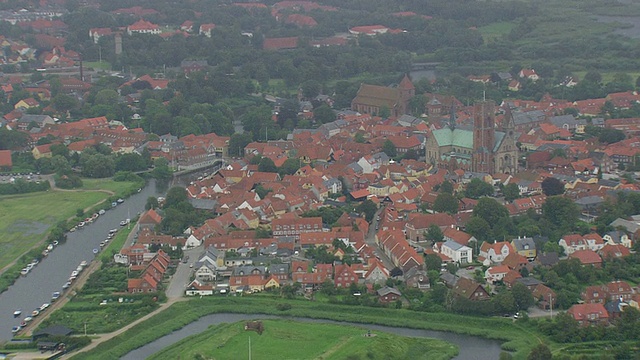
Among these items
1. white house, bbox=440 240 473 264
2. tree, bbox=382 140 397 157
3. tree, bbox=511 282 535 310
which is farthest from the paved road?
tree, bbox=382 140 397 157

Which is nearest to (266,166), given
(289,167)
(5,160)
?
(289,167)

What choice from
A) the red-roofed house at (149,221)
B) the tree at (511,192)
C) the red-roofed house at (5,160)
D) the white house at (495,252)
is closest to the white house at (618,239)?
the white house at (495,252)

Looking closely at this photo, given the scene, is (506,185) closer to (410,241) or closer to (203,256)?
A: (410,241)

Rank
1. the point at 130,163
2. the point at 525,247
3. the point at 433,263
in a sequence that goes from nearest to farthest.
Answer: the point at 433,263
the point at 525,247
the point at 130,163

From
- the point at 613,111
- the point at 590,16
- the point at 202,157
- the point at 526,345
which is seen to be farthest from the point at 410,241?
the point at 590,16

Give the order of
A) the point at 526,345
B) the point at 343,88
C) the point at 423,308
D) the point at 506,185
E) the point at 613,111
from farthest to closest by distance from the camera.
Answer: the point at 343,88 → the point at 613,111 → the point at 506,185 → the point at 423,308 → the point at 526,345

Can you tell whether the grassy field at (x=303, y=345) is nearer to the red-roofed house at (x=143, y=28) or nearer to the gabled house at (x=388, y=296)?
the gabled house at (x=388, y=296)

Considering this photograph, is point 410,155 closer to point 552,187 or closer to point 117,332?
point 552,187
